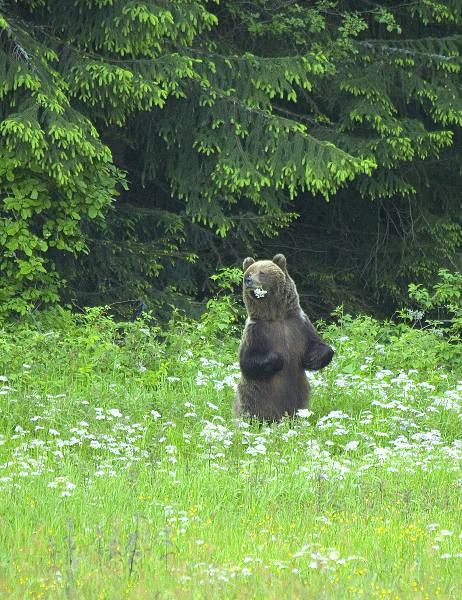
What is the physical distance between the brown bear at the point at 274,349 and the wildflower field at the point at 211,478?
0.30m

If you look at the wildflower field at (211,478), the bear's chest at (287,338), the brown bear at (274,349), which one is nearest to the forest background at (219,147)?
the wildflower field at (211,478)

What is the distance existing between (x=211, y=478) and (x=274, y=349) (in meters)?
2.37

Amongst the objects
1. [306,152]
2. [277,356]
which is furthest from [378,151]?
[277,356]

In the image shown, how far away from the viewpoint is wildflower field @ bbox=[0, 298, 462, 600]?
5102 millimetres

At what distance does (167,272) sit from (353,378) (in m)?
5.44

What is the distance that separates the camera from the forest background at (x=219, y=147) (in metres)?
12.5

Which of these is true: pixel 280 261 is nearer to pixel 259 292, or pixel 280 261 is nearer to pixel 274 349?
pixel 259 292

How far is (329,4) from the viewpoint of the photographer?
15.1 m

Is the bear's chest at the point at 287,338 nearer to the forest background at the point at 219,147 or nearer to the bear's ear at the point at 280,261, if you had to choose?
the bear's ear at the point at 280,261

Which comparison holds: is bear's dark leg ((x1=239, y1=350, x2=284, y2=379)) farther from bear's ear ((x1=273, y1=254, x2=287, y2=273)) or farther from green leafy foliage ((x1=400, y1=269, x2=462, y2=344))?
green leafy foliage ((x1=400, y1=269, x2=462, y2=344))

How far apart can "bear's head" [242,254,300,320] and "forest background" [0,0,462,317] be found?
3.50 metres

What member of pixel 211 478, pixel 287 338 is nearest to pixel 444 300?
pixel 287 338

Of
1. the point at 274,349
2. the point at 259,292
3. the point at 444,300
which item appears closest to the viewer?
the point at 259,292

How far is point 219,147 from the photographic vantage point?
45.6 feet
